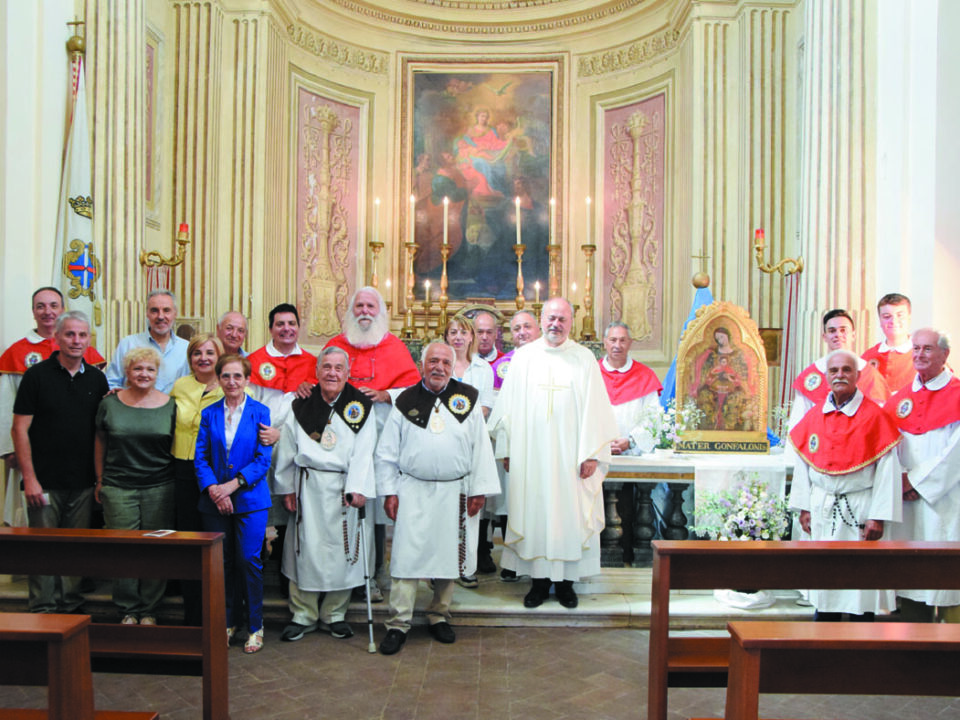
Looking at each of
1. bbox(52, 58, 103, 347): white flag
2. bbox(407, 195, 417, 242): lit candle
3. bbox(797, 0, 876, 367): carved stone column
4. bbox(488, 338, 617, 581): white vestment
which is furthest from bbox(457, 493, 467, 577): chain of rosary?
bbox(407, 195, 417, 242): lit candle

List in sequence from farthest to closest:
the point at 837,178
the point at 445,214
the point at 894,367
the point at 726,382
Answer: the point at 445,214 → the point at 837,178 → the point at 726,382 → the point at 894,367

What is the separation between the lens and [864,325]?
6.21 metres

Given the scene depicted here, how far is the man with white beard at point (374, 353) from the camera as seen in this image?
530 centimetres

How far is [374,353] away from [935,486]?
3.50 meters

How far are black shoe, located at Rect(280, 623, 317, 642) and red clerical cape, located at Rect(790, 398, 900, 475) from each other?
3.09 m

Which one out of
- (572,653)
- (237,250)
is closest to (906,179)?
(572,653)

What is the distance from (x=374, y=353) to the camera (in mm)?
5371

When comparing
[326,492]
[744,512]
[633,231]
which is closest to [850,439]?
[744,512]

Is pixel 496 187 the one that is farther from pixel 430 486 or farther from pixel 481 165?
pixel 430 486

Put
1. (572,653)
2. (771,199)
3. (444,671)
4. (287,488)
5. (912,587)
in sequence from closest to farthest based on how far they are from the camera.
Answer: (912,587)
(444,671)
(572,653)
(287,488)
(771,199)

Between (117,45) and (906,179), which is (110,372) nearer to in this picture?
(117,45)

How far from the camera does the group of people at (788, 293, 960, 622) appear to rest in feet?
14.5

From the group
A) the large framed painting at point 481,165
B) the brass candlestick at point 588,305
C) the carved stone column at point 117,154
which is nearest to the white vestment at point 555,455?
the carved stone column at point 117,154

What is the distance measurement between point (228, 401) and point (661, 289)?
7028mm
